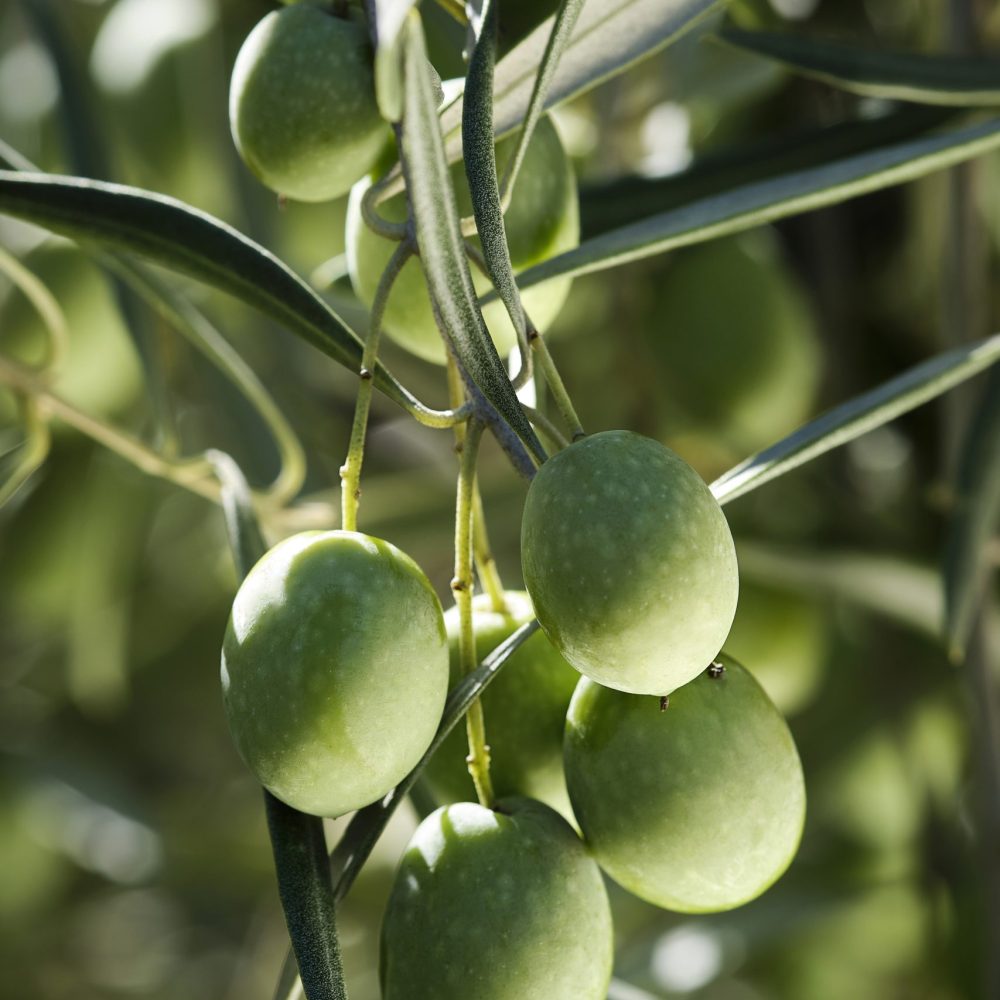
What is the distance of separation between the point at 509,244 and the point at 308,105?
11 cm

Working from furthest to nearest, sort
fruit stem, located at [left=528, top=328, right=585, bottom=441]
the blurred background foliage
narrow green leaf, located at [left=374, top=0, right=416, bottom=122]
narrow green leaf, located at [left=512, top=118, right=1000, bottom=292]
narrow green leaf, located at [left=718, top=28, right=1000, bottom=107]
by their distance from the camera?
the blurred background foliage < narrow green leaf, located at [left=718, top=28, right=1000, bottom=107] < narrow green leaf, located at [left=512, top=118, right=1000, bottom=292] < fruit stem, located at [left=528, top=328, right=585, bottom=441] < narrow green leaf, located at [left=374, top=0, right=416, bottom=122]

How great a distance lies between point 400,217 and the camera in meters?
0.53

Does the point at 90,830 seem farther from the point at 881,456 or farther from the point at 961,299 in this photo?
the point at 961,299

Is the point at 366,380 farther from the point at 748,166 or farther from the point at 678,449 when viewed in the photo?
the point at 678,449

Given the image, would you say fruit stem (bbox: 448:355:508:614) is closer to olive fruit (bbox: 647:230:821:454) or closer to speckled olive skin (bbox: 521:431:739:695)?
speckled olive skin (bbox: 521:431:739:695)

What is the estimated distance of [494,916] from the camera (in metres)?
0.46

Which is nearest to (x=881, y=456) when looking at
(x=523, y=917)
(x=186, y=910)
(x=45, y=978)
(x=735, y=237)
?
(x=735, y=237)

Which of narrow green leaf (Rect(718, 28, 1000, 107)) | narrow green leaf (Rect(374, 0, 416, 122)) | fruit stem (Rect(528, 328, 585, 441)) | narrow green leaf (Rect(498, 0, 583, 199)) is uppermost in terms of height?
narrow green leaf (Rect(374, 0, 416, 122))

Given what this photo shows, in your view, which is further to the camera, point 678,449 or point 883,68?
point 678,449

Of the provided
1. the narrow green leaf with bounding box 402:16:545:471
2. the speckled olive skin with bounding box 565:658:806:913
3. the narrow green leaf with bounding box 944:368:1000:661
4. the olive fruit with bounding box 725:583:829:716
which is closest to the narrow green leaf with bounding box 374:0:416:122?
the narrow green leaf with bounding box 402:16:545:471

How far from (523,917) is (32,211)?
12.9 inches

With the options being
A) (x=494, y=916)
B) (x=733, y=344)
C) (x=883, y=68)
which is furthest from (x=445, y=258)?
(x=733, y=344)

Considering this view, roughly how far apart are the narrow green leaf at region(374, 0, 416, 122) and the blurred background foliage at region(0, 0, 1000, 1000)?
38 cm

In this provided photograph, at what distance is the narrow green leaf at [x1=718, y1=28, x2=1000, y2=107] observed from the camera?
0.66 m
